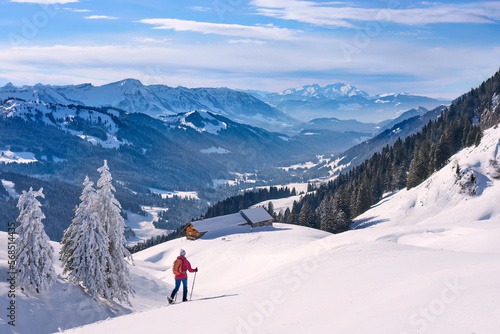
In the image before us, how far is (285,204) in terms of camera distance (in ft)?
464

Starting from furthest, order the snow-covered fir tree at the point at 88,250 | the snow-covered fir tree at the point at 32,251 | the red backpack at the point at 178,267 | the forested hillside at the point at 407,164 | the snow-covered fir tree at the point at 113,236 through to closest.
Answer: the forested hillside at the point at 407,164 → the snow-covered fir tree at the point at 113,236 → the snow-covered fir tree at the point at 88,250 → the snow-covered fir tree at the point at 32,251 → the red backpack at the point at 178,267

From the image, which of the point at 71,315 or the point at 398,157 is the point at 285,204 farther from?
the point at 71,315

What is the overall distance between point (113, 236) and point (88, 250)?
2.39 m

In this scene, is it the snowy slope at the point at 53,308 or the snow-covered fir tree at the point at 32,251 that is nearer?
the snowy slope at the point at 53,308

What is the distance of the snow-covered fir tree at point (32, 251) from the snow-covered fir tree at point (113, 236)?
13.0 feet

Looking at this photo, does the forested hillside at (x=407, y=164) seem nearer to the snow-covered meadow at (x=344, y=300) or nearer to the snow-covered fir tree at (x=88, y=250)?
the snow-covered meadow at (x=344, y=300)

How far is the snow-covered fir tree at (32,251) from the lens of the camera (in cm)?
1941

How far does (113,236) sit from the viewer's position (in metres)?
24.7

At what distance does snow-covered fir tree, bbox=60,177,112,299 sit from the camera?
22.4 meters

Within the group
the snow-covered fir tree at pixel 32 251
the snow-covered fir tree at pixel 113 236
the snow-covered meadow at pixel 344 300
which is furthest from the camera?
the snow-covered fir tree at pixel 113 236

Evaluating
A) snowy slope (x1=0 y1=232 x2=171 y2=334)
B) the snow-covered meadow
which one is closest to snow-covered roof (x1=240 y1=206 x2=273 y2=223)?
the snow-covered meadow

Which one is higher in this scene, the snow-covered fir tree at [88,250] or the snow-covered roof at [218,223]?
the snow-covered fir tree at [88,250]

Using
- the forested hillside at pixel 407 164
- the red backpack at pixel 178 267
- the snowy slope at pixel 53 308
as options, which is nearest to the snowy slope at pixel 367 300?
the red backpack at pixel 178 267

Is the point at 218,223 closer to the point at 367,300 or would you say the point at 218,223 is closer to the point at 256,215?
the point at 256,215
